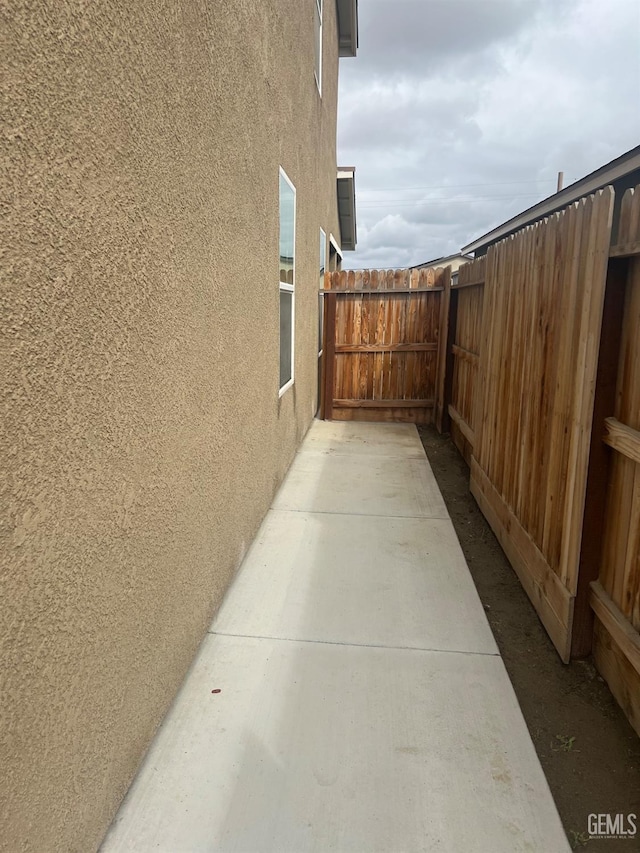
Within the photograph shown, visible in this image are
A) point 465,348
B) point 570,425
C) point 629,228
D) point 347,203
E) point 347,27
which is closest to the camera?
point 629,228

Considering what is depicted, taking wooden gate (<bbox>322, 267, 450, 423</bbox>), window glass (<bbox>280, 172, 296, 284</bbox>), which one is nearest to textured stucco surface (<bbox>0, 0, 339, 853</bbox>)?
window glass (<bbox>280, 172, 296, 284</bbox>)

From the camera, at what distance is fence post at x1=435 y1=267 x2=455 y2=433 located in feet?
27.2

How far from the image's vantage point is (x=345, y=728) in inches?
96.0

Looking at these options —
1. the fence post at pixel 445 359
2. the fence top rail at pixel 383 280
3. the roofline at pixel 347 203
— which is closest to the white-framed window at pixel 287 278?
the fence top rail at pixel 383 280

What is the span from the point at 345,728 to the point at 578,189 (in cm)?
827

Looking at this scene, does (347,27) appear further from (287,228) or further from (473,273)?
(287,228)

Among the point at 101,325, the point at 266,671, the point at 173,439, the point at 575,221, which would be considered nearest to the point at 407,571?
the point at 266,671

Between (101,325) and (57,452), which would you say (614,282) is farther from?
(57,452)

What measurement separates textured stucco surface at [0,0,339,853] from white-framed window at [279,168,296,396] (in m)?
1.57

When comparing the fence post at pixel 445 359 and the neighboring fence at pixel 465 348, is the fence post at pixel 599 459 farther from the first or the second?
the fence post at pixel 445 359

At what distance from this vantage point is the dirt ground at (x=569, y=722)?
221 cm

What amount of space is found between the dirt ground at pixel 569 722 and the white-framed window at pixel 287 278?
→ 8.69 feet

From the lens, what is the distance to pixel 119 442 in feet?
6.18

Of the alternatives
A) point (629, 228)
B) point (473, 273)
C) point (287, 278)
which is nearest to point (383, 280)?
point (473, 273)
